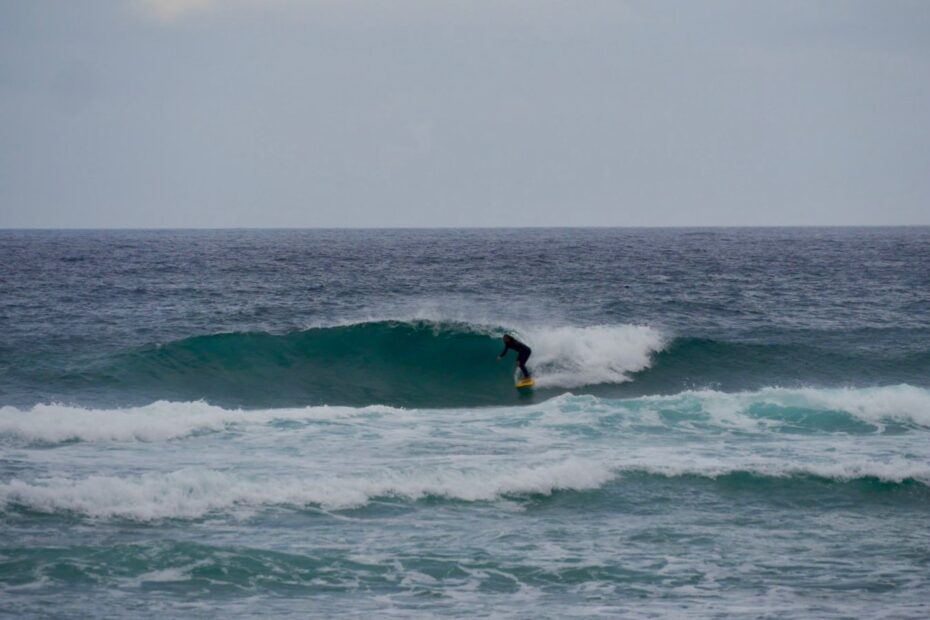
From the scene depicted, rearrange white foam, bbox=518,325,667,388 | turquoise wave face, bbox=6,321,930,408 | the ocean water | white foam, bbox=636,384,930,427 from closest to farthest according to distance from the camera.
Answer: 1. the ocean water
2. white foam, bbox=636,384,930,427
3. turquoise wave face, bbox=6,321,930,408
4. white foam, bbox=518,325,667,388

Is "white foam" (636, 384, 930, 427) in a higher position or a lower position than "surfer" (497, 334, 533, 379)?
lower

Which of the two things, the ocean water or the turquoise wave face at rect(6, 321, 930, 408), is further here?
the turquoise wave face at rect(6, 321, 930, 408)

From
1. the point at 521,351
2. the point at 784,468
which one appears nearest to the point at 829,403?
the point at 784,468

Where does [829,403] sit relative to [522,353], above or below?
below

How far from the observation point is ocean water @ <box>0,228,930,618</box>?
A: 1061cm

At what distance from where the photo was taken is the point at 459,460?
15.5 m

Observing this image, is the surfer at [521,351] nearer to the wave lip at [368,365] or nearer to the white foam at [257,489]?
the wave lip at [368,365]

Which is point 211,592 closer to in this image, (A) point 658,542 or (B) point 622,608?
(B) point 622,608

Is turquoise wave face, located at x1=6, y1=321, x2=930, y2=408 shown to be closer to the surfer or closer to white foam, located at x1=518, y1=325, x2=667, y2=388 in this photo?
white foam, located at x1=518, y1=325, x2=667, y2=388

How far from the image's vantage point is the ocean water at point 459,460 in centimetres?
1061

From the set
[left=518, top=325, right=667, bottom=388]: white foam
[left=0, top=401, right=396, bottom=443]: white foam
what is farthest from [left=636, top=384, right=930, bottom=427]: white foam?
[left=0, top=401, right=396, bottom=443]: white foam

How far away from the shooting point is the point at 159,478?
44.2 ft

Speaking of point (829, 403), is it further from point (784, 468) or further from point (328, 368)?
point (328, 368)

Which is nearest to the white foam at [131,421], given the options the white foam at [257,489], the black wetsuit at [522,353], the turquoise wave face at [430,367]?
the white foam at [257,489]
